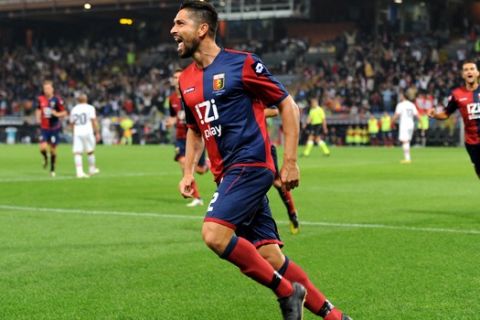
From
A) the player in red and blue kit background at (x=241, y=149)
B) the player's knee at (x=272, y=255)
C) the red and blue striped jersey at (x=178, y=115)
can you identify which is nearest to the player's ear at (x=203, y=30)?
the player in red and blue kit background at (x=241, y=149)

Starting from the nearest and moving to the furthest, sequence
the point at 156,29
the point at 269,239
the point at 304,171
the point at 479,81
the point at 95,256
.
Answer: the point at 269,239, the point at 95,256, the point at 479,81, the point at 304,171, the point at 156,29

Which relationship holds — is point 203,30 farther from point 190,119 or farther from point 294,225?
point 294,225

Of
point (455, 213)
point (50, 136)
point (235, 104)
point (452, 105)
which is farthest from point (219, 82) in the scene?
point (50, 136)

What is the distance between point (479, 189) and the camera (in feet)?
63.9

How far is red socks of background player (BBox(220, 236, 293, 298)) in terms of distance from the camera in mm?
6012

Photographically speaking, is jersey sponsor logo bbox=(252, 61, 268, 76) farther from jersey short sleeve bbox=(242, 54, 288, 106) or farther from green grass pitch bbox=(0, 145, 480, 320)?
green grass pitch bbox=(0, 145, 480, 320)

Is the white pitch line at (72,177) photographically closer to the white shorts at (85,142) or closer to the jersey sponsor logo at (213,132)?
the white shorts at (85,142)

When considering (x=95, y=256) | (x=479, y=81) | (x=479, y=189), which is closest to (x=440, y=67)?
(x=479, y=189)

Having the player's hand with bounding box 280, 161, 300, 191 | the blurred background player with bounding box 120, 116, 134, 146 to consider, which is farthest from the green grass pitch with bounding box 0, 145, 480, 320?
the blurred background player with bounding box 120, 116, 134, 146

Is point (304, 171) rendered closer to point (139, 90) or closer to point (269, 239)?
point (269, 239)

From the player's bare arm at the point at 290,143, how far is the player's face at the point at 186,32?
0.73 meters

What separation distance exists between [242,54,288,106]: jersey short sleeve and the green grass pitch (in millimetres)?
1741

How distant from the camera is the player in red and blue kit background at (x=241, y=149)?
19.8 ft

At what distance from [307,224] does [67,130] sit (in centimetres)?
4724
